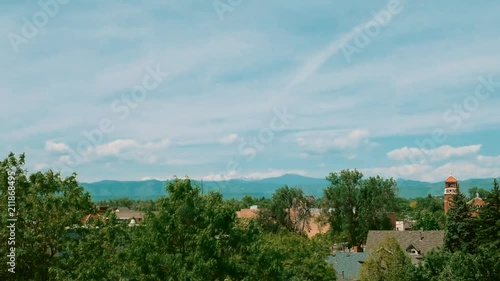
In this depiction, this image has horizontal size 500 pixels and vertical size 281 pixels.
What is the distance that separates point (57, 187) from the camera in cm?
2381

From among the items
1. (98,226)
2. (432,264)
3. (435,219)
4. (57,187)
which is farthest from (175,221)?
(435,219)

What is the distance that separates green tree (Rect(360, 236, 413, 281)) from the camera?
39812mm

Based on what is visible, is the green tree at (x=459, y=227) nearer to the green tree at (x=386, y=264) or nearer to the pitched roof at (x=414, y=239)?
the green tree at (x=386, y=264)

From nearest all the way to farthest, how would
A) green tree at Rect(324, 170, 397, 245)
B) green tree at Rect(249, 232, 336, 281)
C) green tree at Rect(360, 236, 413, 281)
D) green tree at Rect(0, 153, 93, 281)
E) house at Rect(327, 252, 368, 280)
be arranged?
1. green tree at Rect(0, 153, 93, 281)
2. green tree at Rect(249, 232, 336, 281)
3. green tree at Rect(360, 236, 413, 281)
4. house at Rect(327, 252, 368, 280)
5. green tree at Rect(324, 170, 397, 245)

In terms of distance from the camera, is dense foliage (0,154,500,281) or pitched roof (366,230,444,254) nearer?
dense foliage (0,154,500,281)

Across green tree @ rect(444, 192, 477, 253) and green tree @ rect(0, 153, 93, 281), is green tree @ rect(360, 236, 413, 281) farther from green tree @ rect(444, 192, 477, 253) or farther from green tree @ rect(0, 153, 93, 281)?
green tree @ rect(0, 153, 93, 281)

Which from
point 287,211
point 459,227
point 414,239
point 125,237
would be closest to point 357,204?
point 287,211

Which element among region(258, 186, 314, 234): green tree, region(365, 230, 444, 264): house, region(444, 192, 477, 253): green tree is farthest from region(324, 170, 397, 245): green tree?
region(444, 192, 477, 253): green tree

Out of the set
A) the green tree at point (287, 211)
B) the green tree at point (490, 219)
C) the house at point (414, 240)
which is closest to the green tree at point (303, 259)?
the green tree at point (490, 219)

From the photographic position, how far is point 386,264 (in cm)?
4059

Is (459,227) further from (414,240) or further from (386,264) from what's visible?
(414,240)

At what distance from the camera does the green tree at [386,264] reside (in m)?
39.8

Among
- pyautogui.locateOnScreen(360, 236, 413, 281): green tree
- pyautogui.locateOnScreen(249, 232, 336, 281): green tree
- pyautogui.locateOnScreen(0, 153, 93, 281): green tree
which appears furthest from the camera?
pyautogui.locateOnScreen(360, 236, 413, 281): green tree

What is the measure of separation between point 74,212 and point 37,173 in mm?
2098
